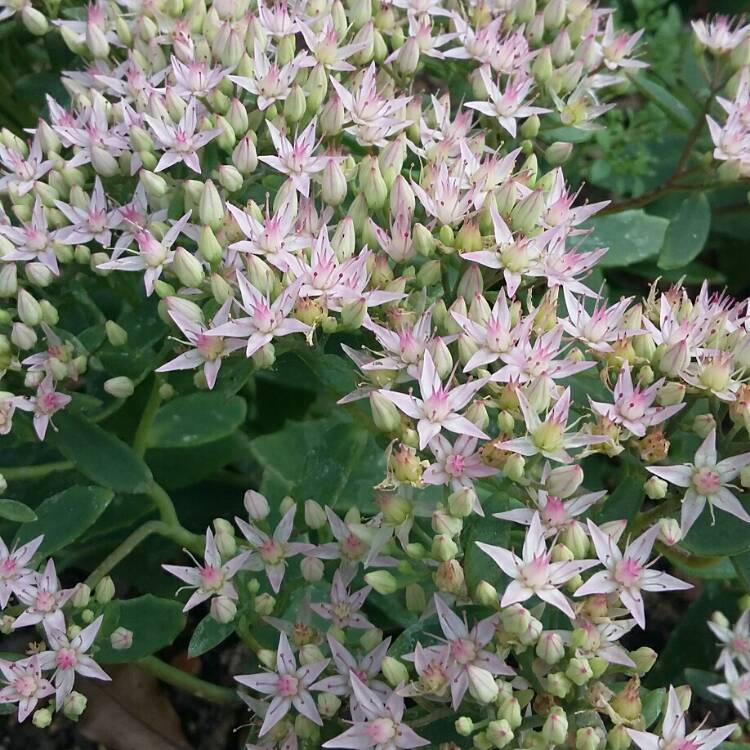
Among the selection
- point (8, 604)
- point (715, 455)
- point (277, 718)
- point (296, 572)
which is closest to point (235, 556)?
point (296, 572)

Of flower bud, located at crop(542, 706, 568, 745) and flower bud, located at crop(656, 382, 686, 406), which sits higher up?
flower bud, located at crop(656, 382, 686, 406)

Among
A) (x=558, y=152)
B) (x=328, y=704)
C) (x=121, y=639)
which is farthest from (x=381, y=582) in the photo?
(x=558, y=152)

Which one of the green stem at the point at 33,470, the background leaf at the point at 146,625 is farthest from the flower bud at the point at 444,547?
the green stem at the point at 33,470

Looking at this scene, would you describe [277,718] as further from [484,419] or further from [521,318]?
[521,318]

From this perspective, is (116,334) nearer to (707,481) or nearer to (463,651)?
(463,651)

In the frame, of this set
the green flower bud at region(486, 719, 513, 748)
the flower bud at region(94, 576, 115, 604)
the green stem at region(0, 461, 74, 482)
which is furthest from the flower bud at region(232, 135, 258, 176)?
the green flower bud at region(486, 719, 513, 748)

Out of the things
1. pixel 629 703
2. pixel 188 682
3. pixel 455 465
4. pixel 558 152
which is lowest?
pixel 188 682

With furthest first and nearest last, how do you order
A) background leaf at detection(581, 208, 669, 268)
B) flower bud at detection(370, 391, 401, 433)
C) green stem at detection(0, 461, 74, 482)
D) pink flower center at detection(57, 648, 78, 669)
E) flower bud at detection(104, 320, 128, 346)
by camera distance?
background leaf at detection(581, 208, 669, 268)
green stem at detection(0, 461, 74, 482)
flower bud at detection(104, 320, 128, 346)
pink flower center at detection(57, 648, 78, 669)
flower bud at detection(370, 391, 401, 433)

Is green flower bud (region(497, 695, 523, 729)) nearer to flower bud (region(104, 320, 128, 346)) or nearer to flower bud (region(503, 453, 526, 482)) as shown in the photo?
flower bud (region(503, 453, 526, 482))
